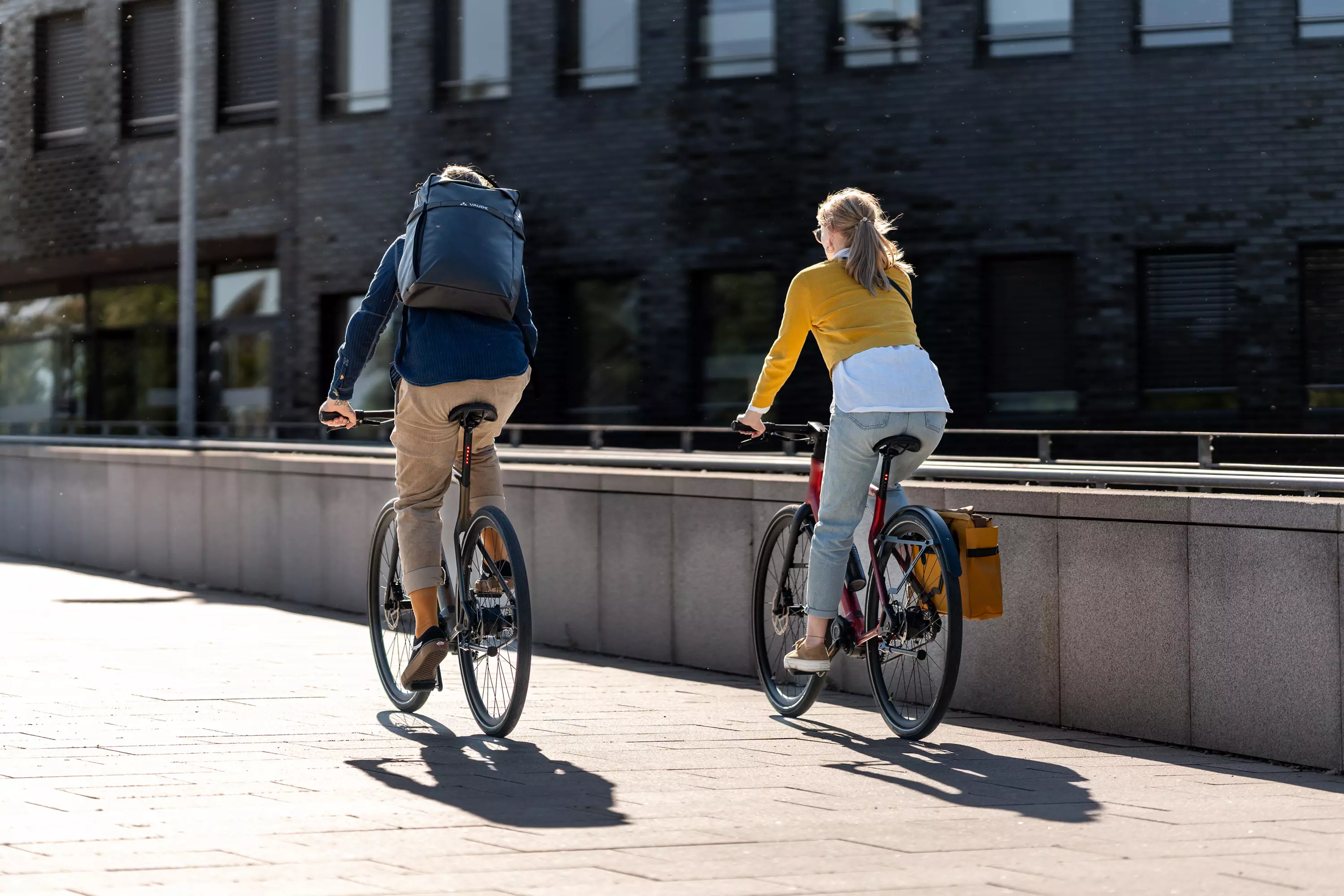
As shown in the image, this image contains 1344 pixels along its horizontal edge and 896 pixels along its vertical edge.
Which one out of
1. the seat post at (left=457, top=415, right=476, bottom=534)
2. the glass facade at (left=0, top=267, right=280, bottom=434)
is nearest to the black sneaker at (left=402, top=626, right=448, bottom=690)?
the seat post at (left=457, top=415, right=476, bottom=534)

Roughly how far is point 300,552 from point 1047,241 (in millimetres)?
9415

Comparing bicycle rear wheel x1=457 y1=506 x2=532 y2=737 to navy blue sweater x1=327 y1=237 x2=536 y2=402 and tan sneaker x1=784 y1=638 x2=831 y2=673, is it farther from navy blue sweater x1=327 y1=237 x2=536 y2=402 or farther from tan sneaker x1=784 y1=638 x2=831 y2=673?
tan sneaker x1=784 y1=638 x2=831 y2=673

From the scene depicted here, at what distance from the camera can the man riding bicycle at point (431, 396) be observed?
6.51 m

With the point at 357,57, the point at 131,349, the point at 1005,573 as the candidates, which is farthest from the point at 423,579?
the point at 131,349

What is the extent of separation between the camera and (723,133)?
20.6 m

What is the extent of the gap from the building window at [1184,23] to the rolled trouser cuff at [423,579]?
44.9 ft

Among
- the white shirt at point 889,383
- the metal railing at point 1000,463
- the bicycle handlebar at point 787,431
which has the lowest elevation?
the metal railing at point 1000,463

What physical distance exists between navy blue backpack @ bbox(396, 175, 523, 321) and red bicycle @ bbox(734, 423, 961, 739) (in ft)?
3.40

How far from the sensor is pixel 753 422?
673cm

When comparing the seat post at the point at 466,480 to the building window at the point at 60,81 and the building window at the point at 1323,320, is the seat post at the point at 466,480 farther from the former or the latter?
the building window at the point at 60,81

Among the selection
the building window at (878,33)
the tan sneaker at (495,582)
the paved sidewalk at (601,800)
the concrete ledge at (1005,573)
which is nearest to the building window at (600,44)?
the building window at (878,33)

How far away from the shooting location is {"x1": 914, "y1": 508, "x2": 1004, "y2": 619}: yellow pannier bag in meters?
6.12

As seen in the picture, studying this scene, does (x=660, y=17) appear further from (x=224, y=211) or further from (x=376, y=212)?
(x=224, y=211)

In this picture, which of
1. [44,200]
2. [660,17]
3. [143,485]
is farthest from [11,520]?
[44,200]
